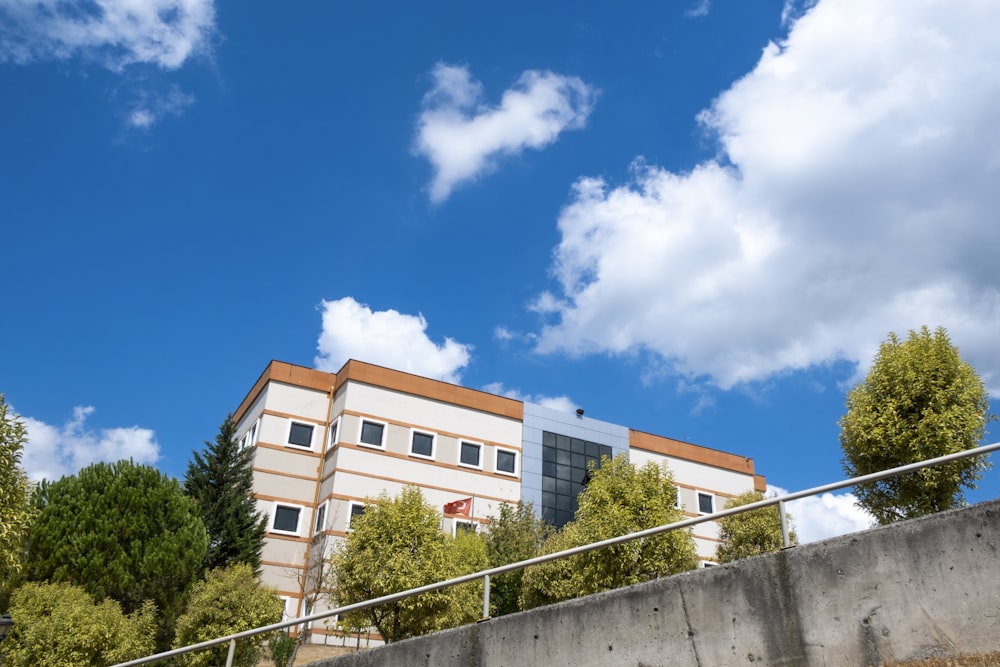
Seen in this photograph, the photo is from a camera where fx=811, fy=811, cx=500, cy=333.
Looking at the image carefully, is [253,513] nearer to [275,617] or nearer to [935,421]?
[275,617]

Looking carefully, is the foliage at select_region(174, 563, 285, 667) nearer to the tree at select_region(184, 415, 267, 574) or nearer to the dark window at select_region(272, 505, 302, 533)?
the tree at select_region(184, 415, 267, 574)

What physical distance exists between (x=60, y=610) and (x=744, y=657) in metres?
19.7

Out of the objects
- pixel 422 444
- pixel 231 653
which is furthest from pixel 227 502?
pixel 231 653

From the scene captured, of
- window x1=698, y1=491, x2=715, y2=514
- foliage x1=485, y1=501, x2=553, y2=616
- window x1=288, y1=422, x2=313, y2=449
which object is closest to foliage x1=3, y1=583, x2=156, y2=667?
foliage x1=485, y1=501, x2=553, y2=616

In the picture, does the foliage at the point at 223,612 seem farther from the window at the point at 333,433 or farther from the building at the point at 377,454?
the window at the point at 333,433

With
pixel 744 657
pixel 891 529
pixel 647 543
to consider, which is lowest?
pixel 744 657

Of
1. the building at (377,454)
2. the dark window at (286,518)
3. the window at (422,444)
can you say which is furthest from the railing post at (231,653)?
the window at (422,444)

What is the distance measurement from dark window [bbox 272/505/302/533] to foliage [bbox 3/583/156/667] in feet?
50.1

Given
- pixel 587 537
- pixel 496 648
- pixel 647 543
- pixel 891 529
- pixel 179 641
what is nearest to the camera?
pixel 891 529

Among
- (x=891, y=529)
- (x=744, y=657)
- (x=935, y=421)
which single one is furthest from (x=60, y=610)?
(x=935, y=421)

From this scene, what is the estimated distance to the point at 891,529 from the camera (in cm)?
833

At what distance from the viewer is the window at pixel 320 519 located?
39.0 meters

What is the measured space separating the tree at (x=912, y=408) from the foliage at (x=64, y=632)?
19.6 m

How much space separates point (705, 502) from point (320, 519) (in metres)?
25.9
